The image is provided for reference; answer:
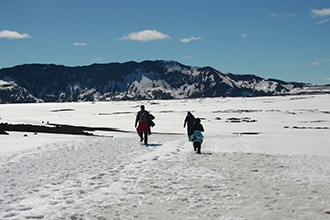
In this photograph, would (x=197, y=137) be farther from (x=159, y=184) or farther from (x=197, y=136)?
(x=159, y=184)

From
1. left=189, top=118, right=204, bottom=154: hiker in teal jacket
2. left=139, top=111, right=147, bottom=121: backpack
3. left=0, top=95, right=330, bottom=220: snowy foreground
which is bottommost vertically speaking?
left=0, top=95, right=330, bottom=220: snowy foreground

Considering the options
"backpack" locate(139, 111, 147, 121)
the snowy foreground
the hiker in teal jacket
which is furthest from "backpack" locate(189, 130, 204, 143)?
"backpack" locate(139, 111, 147, 121)

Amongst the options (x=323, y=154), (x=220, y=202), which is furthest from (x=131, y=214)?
(x=323, y=154)

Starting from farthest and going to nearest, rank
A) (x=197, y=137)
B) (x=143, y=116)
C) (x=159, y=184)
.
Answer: (x=143, y=116)
(x=197, y=137)
(x=159, y=184)

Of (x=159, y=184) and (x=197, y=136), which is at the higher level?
(x=197, y=136)

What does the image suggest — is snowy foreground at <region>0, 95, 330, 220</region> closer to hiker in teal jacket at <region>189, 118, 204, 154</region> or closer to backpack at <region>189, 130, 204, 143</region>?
hiker in teal jacket at <region>189, 118, 204, 154</region>

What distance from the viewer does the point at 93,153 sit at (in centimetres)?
1789

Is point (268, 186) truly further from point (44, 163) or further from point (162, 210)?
point (44, 163)

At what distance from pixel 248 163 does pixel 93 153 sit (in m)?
7.35

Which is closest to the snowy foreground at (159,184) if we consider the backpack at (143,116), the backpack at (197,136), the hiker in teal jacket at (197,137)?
the hiker in teal jacket at (197,137)

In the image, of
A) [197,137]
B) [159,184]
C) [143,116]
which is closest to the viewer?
[159,184]

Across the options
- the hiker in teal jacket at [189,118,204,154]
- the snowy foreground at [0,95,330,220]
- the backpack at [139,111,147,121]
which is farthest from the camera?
the backpack at [139,111,147,121]

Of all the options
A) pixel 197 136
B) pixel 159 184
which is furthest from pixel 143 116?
pixel 159 184

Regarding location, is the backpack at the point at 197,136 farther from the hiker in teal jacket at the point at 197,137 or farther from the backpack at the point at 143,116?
the backpack at the point at 143,116
